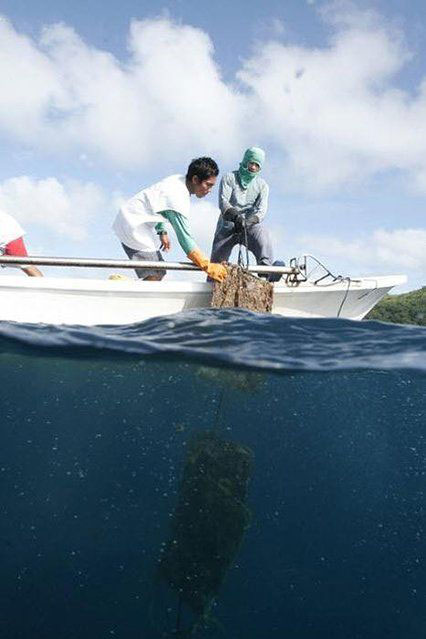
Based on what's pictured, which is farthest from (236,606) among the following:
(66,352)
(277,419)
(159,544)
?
(66,352)

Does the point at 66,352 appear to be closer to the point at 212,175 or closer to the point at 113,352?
the point at 113,352

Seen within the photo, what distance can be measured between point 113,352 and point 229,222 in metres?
2.38

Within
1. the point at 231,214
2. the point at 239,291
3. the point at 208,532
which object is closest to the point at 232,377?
the point at 239,291

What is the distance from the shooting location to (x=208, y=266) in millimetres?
6305

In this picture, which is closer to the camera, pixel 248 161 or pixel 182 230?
pixel 182 230

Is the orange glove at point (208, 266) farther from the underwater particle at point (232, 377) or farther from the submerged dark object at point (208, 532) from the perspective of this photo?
the submerged dark object at point (208, 532)

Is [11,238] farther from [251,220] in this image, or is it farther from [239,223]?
[251,220]

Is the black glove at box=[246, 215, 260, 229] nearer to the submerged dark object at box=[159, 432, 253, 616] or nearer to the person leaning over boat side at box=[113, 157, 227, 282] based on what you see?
the person leaning over boat side at box=[113, 157, 227, 282]

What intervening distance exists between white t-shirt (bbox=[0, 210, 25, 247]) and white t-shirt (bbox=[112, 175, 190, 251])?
118 centimetres

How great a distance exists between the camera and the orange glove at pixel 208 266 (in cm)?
625

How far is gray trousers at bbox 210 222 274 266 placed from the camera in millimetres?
7098

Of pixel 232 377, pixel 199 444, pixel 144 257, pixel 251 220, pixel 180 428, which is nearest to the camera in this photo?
pixel 144 257

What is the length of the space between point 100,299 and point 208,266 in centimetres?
139

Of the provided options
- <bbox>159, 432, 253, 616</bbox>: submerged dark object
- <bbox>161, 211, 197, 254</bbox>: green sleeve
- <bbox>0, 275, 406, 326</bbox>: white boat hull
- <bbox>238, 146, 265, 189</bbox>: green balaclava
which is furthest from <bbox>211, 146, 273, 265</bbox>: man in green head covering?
<bbox>159, 432, 253, 616</bbox>: submerged dark object
